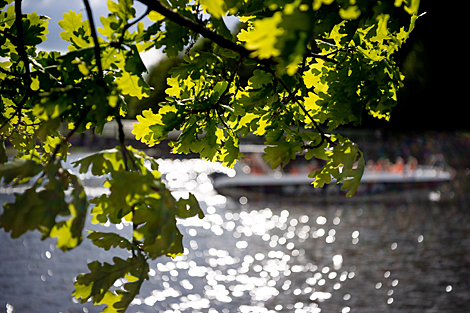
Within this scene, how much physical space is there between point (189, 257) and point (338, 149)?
1495cm

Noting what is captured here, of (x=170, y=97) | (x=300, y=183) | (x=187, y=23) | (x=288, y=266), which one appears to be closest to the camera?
(x=187, y=23)

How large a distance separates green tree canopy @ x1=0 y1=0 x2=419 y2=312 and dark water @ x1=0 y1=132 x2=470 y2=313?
9.78 metres

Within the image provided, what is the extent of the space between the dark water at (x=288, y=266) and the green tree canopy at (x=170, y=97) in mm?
9781

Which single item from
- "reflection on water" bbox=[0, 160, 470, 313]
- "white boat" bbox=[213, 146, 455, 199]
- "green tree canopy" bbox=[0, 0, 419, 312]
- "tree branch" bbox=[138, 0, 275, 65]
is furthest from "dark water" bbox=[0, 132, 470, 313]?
"tree branch" bbox=[138, 0, 275, 65]

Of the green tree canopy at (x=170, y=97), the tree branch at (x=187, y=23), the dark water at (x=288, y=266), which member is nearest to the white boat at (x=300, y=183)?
the dark water at (x=288, y=266)

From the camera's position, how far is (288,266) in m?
16.1

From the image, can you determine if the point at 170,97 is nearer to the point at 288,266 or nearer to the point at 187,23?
the point at 187,23

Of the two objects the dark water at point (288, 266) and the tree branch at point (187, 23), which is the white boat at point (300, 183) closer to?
the dark water at point (288, 266)

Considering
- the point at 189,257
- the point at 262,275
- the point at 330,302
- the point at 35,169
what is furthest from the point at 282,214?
the point at 35,169

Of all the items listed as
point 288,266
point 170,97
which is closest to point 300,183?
point 288,266

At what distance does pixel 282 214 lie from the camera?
2375 centimetres

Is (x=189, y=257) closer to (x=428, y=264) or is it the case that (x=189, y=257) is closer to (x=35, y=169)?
(x=428, y=264)

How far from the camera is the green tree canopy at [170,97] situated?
6.36 feet

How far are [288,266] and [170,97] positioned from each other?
44.3ft
